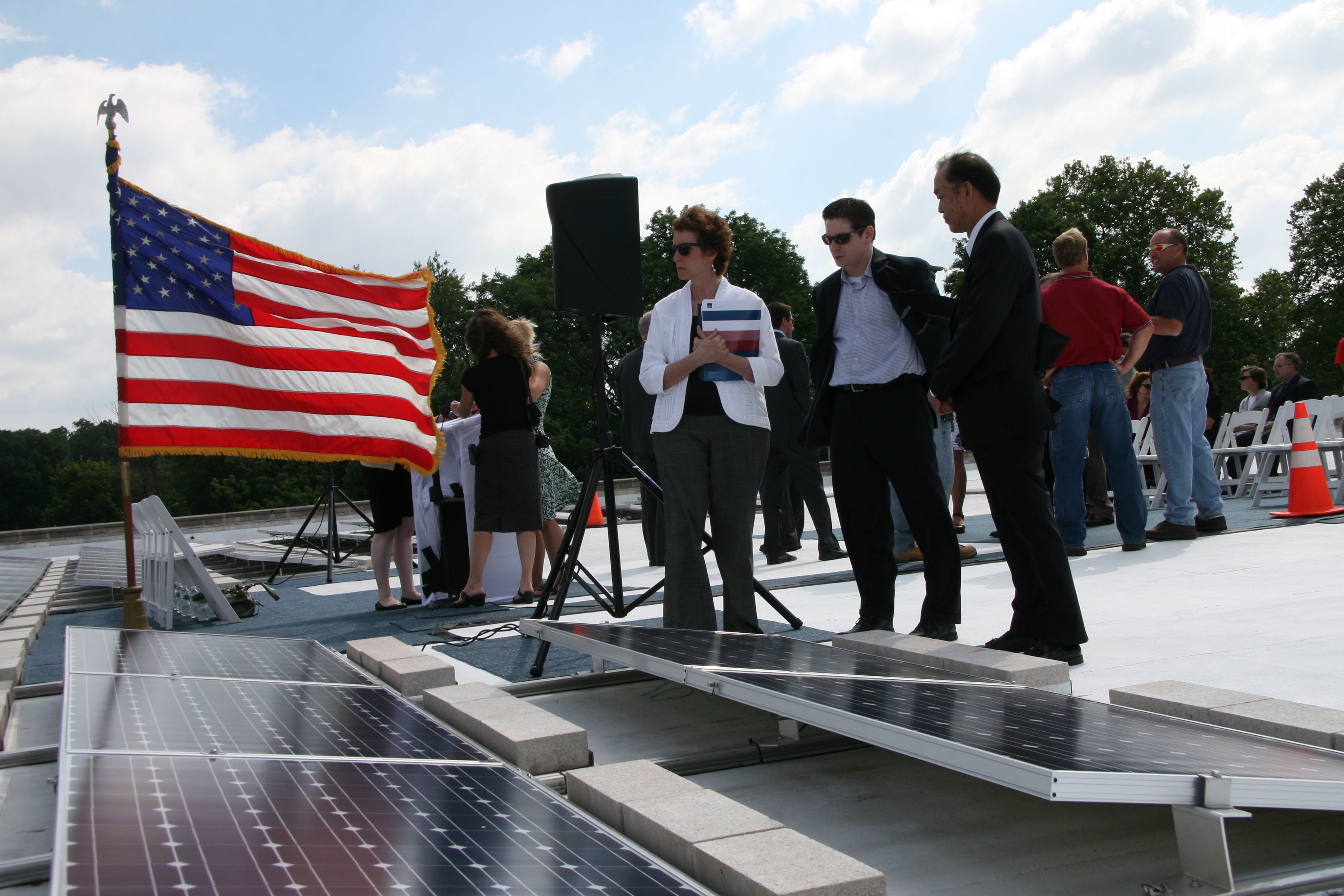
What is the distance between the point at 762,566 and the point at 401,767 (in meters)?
6.75

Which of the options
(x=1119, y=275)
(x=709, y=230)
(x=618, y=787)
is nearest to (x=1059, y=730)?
(x=618, y=787)

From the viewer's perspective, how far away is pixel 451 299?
57500 mm

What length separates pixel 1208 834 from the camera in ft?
6.24

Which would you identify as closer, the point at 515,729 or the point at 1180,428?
the point at 515,729

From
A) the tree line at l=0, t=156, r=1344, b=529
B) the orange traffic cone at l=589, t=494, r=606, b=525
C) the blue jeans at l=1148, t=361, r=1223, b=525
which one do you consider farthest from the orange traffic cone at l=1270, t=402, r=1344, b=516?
the tree line at l=0, t=156, r=1344, b=529

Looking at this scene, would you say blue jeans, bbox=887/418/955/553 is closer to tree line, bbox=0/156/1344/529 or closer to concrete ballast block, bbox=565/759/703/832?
concrete ballast block, bbox=565/759/703/832

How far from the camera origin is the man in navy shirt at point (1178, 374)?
796 cm

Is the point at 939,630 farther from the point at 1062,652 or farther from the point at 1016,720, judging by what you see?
the point at 1016,720

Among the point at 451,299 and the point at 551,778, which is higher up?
the point at 451,299

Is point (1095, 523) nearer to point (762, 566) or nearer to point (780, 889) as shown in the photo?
point (762, 566)

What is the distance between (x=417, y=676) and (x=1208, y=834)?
8.68 feet

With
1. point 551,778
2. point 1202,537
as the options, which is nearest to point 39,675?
point 551,778

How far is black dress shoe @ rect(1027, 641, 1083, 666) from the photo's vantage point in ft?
13.9

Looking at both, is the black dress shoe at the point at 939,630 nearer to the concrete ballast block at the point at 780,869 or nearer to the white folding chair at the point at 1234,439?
the concrete ballast block at the point at 780,869
